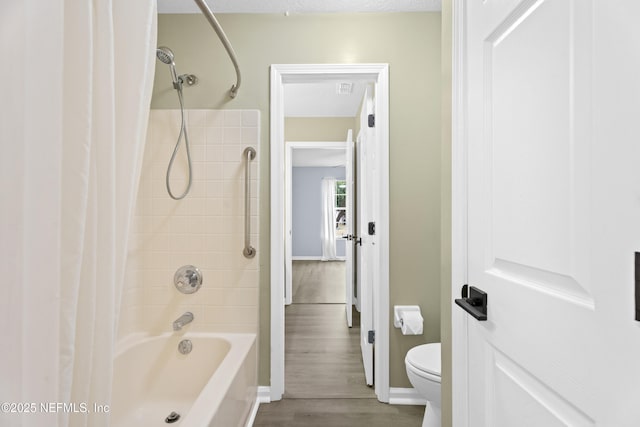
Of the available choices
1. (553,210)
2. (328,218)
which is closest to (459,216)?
(553,210)

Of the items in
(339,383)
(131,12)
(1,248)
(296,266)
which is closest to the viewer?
(1,248)

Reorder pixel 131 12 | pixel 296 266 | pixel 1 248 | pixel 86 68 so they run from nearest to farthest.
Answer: pixel 1 248 → pixel 86 68 → pixel 131 12 → pixel 296 266

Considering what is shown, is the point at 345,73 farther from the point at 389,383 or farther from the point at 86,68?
the point at 389,383

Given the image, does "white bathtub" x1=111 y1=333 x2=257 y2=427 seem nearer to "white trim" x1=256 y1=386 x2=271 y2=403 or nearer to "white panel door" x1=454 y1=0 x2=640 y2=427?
"white trim" x1=256 y1=386 x2=271 y2=403

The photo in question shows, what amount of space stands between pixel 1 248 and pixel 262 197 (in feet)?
5.28

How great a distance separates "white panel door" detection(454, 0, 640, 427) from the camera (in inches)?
18.4

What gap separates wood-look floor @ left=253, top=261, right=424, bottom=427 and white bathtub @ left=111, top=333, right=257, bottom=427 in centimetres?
29

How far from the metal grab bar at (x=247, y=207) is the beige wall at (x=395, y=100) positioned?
3.2 inches

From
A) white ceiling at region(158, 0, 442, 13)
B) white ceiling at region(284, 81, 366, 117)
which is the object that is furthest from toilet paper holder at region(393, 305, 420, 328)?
white ceiling at region(284, 81, 366, 117)

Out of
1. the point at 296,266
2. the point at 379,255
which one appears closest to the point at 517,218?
the point at 379,255

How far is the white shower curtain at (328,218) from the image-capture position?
27.1ft

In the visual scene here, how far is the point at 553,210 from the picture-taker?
61 centimetres

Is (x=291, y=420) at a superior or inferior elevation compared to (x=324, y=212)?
inferior

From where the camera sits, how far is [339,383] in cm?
218
